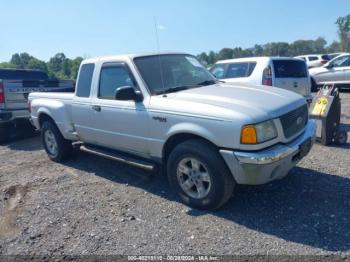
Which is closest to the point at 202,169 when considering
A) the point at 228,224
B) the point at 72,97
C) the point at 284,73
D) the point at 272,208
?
the point at 228,224

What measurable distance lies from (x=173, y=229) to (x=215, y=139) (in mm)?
1110

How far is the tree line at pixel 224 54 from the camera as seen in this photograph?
2927cm

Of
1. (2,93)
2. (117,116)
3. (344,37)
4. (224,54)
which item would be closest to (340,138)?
(117,116)

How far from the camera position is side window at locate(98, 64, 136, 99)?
475cm

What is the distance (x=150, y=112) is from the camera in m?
4.29

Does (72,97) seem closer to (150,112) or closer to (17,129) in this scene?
(150,112)

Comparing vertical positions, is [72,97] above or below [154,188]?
above

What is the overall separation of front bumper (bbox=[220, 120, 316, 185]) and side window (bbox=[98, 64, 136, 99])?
5.96 feet

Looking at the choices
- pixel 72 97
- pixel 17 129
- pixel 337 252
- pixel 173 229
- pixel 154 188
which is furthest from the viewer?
pixel 17 129

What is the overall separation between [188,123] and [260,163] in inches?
36.7

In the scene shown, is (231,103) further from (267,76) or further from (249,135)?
(267,76)

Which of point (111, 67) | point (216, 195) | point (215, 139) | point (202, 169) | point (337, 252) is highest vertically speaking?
point (111, 67)

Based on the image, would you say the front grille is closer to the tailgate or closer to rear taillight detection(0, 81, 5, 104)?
the tailgate

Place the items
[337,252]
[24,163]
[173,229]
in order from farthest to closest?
[24,163] → [173,229] → [337,252]
